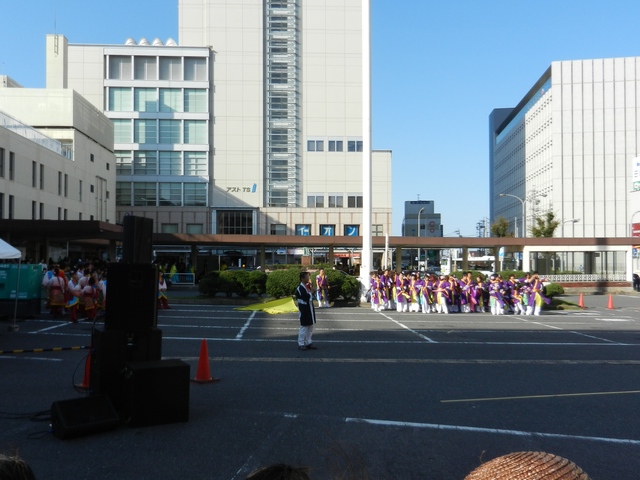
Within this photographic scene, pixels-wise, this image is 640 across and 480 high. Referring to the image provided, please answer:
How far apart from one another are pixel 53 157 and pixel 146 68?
85.9 ft

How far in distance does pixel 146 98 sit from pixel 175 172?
887 centimetres

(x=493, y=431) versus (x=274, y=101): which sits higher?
(x=274, y=101)

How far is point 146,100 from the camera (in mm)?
71188

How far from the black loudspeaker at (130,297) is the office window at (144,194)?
65.6 metres

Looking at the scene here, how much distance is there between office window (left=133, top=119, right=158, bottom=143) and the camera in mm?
71250

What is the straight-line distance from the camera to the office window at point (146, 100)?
71.2 meters

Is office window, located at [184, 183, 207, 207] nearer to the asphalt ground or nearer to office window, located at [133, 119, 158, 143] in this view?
office window, located at [133, 119, 158, 143]

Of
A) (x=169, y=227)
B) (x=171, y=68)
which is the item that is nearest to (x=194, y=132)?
(x=171, y=68)

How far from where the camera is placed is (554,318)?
2348 centimetres

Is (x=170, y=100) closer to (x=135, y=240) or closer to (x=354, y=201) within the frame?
(x=354, y=201)

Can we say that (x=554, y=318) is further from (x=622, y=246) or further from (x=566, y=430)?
(x=622, y=246)

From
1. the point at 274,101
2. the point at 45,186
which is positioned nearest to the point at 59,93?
the point at 45,186

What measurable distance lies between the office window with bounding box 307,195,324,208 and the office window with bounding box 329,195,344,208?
1047 millimetres

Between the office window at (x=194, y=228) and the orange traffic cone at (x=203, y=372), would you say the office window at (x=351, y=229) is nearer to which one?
the office window at (x=194, y=228)
